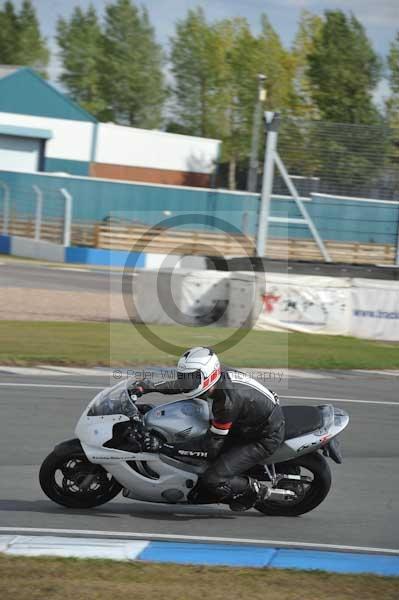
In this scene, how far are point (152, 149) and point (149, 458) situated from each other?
47.6 m

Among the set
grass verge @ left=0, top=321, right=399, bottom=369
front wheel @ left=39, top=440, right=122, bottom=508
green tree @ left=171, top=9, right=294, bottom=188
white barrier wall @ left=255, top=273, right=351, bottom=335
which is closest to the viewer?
front wheel @ left=39, top=440, right=122, bottom=508

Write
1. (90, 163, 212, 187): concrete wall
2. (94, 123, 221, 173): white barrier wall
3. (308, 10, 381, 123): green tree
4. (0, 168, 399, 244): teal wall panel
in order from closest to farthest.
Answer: (0, 168, 399, 244): teal wall panel < (94, 123, 221, 173): white barrier wall < (90, 163, 212, 187): concrete wall < (308, 10, 381, 123): green tree

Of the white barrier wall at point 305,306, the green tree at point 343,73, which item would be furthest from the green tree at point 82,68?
the white barrier wall at point 305,306

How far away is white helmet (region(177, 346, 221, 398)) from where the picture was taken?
7.19 metres

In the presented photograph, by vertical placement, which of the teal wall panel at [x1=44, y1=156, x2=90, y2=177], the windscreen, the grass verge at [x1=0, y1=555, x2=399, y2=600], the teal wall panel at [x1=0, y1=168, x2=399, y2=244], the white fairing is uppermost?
the teal wall panel at [x1=44, y1=156, x2=90, y2=177]

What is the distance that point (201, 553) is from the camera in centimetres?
680

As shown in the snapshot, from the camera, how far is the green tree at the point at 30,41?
92.6 m

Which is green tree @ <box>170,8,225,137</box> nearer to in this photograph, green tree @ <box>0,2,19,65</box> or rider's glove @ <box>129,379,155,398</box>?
green tree @ <box>0,2,19,65</box>

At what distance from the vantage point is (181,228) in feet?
133

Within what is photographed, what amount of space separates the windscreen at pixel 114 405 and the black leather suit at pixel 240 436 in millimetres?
170

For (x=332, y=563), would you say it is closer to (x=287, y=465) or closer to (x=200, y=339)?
(x=287, y=465)

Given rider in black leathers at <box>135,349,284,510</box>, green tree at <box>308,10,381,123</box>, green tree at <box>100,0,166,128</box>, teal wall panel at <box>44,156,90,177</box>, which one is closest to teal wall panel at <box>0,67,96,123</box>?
teal wall panel at <box>44,156,90,177</box>

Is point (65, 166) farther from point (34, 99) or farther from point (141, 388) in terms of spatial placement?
point (141, 388)

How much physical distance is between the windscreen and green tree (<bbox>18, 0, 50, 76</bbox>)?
286 feet
